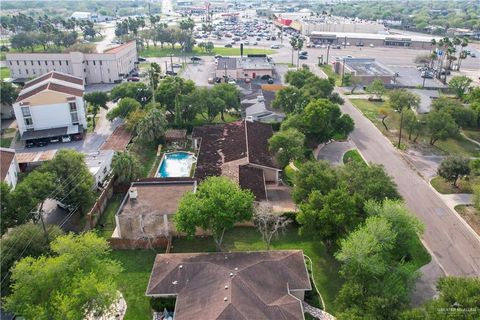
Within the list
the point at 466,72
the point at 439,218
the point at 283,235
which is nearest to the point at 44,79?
the point at 283,235

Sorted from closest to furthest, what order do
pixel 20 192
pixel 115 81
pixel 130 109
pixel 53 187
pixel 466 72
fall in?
pixel 20 192, pixel 53 187, pixel 130 109, pixel 115 81, pixel 466 72

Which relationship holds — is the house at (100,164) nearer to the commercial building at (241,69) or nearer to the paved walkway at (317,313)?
the paved walkway at (317,313)

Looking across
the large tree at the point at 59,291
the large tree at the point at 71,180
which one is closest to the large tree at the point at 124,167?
the large tree at the point at 71,180

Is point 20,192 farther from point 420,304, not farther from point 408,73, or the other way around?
point 408,73

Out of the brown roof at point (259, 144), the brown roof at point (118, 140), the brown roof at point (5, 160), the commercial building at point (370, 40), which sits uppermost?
the commercial building at point (370, 40)

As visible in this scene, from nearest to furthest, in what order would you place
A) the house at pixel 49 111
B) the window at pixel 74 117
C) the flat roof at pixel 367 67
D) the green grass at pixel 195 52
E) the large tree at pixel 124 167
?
the large tree at pixel 124 167, the house at pixel 49 111, the window at pixel 74 117, the flat roof at pixel 367 67, the green grass at pixel 195 52

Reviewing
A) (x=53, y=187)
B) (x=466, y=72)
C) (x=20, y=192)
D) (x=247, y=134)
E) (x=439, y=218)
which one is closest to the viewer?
(x=20, y=192)

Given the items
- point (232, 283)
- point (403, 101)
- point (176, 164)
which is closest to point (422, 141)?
point (403, 101)
